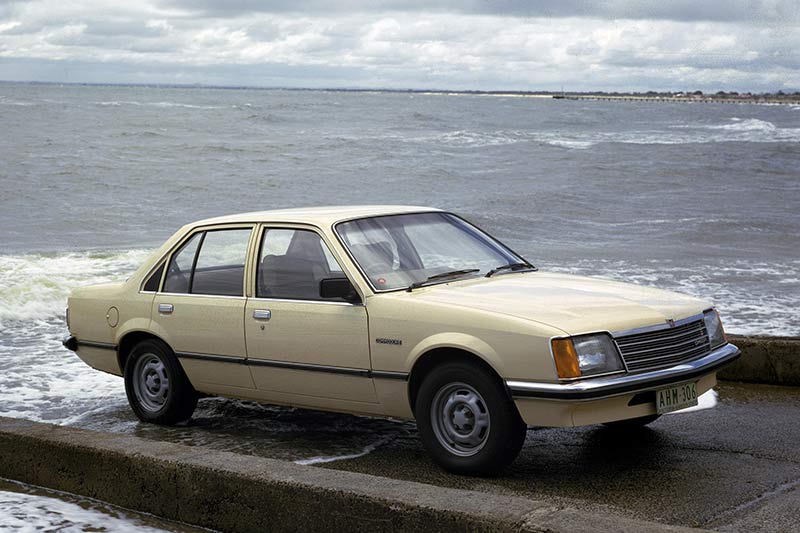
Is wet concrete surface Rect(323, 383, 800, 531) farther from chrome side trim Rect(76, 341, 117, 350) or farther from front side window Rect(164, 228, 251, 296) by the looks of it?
chrome side trim Rect(76, 341, 117, 350)

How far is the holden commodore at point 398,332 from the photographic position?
5.86m

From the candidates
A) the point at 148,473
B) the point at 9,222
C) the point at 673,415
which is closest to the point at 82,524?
the point at 148,473

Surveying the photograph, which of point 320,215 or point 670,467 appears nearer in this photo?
point 670,467

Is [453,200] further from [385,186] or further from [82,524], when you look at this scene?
[82,524]

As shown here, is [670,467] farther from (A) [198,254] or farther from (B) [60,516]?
(A) [198,254]

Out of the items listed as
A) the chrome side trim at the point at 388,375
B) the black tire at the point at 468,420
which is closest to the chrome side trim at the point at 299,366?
the chrome side trim at the point at 388,375

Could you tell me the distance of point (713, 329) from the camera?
6688 mm

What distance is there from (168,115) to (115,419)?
6859 cm

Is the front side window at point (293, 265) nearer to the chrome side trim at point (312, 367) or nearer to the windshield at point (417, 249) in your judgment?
the windshield at point (417, 249)

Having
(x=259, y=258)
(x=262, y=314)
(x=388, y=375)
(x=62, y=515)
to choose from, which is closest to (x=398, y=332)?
(x=388, y=375)

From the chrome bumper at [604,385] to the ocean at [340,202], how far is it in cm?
165

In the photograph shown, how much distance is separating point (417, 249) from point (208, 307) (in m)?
1.47

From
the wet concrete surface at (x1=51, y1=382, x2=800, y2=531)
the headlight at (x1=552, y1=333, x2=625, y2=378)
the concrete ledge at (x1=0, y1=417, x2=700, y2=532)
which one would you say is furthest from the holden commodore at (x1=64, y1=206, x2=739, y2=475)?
the concrete ledge at (x1=0, y1=417, x2=700, y2=532)

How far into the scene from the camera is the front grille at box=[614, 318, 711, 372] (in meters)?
5.92
